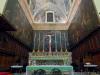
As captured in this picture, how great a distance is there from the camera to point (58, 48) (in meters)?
23.8

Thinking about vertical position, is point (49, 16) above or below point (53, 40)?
above

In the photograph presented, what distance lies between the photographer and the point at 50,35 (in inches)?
977

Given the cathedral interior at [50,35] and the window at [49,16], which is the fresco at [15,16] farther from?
the window at [49,16]

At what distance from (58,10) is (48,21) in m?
2.21

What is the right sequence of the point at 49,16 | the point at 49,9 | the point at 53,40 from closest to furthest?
the point at 53,40 → the point at 49,16 → the point at 49,9

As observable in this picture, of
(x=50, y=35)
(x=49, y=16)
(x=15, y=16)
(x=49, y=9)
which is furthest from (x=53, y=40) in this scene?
(x=15, y=16)

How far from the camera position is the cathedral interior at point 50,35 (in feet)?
36.6

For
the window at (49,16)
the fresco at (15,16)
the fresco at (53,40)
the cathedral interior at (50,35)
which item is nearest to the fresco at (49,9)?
the cathedral interior at (50,35)

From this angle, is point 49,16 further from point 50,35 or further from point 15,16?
point 15,16

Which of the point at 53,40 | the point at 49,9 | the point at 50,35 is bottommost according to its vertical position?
the point at 53,40

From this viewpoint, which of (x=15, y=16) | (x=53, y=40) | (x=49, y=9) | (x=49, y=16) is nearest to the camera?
(x=15, y=16)

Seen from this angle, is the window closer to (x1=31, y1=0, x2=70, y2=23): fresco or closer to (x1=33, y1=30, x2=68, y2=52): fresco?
(x1=31, y1=0, x2=70, y2=23): fresco

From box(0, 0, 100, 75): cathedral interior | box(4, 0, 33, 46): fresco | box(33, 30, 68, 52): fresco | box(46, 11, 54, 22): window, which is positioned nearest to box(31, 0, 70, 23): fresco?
box(0, 0, 100, 75): cathedral interior

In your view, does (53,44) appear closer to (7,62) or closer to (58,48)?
(58,48)
